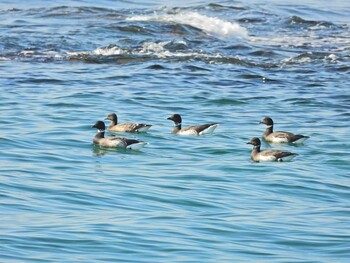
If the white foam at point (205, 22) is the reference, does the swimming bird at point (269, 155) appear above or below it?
below

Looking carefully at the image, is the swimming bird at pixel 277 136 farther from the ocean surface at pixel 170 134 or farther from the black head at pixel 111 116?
the black head at pixel 111 116

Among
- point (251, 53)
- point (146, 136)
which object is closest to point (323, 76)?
point (251, 53)

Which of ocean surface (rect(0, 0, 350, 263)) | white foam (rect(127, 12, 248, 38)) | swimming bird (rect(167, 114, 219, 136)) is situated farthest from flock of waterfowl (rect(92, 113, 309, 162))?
white foam (rect(127, 12, 248, 38))

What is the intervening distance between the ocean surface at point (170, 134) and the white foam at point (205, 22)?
0.10 metres

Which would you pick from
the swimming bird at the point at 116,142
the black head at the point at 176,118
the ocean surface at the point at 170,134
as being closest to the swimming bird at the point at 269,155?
the ocean surface at the point at 170,134

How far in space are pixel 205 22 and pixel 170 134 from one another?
52.1 feet

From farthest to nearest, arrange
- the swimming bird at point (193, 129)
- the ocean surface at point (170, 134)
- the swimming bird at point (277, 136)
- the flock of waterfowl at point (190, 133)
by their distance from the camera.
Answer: the swimming bird at point (193, 129), the swimming bird at point (277, 136), the flock of waterfowl at point (190, 133), the ocean surface at point (170, 134)

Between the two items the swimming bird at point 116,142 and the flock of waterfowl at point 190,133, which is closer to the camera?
the flock of waterfowl at point 190,133

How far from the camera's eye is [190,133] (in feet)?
68.5

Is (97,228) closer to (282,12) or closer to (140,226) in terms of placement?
(140,226)

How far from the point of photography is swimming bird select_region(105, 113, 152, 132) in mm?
21062

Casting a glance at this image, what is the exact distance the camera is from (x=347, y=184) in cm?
1675

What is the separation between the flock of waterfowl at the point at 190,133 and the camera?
1886 cm

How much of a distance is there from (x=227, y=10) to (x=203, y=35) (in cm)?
689
